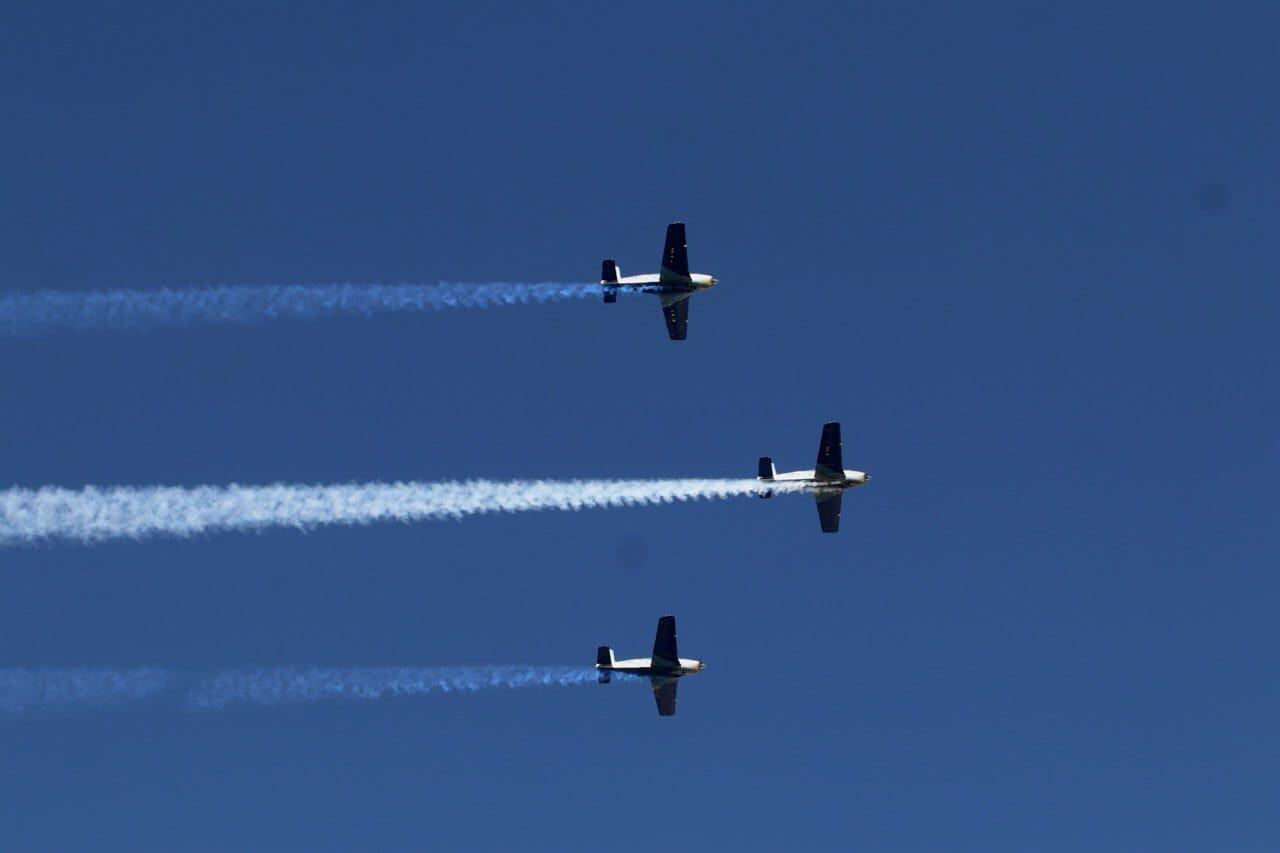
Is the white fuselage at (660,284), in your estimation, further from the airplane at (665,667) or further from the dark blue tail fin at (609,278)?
the airplane at (665,667)

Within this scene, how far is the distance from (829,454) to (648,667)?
46.7 feet

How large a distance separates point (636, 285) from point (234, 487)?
2556 centimetres

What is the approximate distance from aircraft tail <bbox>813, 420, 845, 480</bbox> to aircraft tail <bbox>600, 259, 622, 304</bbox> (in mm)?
13413

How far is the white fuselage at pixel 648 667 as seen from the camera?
90.8 metres

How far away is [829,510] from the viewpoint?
94.4 m

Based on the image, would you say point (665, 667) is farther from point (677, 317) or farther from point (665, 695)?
point (677, 317)

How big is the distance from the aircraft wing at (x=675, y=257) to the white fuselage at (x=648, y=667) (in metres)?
19.0

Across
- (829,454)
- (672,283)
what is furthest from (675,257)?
(829,454)

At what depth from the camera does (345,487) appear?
7500 centimetres

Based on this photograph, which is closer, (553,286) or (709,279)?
(553,286)

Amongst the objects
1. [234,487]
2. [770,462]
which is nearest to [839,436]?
[770,462]

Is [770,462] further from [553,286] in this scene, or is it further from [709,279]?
[553,286]

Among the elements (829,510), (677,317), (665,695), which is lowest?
(665,695)

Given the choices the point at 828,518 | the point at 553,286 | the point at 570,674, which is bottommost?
the point at 570,674
